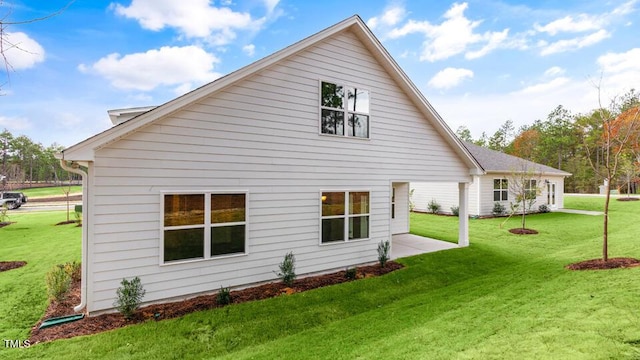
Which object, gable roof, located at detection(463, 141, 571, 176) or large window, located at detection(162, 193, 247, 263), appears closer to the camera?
large window, located at detection(162, 193, 247, 263)

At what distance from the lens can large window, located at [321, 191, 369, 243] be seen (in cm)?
801

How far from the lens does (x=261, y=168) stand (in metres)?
6.95

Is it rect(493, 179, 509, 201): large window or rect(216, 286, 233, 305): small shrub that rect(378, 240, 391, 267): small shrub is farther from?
rect(493, 179, 509, 201): large window

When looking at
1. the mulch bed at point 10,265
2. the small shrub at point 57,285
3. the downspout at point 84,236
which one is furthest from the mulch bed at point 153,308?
the mulch bed at point 10,265

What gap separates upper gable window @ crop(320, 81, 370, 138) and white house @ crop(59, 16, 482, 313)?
0.11ft

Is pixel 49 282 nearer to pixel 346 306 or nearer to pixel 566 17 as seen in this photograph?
pixel 346 306

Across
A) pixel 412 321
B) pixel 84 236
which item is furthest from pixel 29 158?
pixel 412 321

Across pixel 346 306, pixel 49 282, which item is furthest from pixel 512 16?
pixel 49 282

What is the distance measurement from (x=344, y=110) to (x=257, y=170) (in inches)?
123

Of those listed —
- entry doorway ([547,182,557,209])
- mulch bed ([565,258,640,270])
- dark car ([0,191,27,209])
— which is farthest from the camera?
dark car ([0,191,27,209])

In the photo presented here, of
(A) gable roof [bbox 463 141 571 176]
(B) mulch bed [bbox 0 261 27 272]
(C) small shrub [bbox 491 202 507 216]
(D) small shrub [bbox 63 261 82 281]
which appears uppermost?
(A) gable roof [bbox 463 141 571 176]

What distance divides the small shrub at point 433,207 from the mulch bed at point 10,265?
21.0 m

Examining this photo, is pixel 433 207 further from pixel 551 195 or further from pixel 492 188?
pixel 551 195

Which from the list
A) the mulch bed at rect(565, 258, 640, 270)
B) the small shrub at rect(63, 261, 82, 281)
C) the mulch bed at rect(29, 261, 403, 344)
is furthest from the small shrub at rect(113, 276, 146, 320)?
the mulch bed at rect(565, 258, 640, 270)
